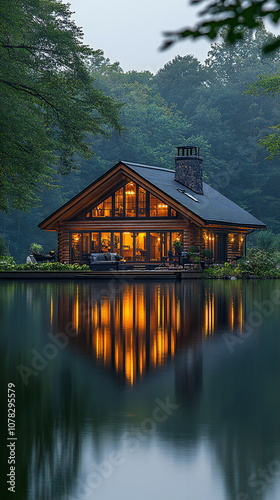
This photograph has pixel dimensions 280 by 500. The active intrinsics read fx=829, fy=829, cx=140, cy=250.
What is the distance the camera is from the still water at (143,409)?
5062 mm

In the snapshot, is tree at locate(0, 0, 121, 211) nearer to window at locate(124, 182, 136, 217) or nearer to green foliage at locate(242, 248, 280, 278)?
window at locate(124, 182, 136, 217)

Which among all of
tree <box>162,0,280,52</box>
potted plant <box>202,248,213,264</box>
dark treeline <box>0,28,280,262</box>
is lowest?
tree <box>162,0,280,52</box>

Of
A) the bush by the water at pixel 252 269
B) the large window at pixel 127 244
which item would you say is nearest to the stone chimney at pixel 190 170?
the large window at pixel 127 244

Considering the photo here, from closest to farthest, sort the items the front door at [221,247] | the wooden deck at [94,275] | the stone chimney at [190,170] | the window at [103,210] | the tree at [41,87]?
the tree at [41,87], the wooden deck at [94,275], the window at [103,210], the front door at [221,247], the stone chimney at [190,170]

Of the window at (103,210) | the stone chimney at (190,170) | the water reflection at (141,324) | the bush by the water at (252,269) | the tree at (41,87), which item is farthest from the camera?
the stone chimney at (190,170)

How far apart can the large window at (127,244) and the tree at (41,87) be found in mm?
8344

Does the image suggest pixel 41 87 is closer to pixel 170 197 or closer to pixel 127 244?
pixel 170 197

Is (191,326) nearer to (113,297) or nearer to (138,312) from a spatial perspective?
(138,312)

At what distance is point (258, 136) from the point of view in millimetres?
81625

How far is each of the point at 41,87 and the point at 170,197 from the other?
9.62 m

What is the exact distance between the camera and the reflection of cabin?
47344 millimetres

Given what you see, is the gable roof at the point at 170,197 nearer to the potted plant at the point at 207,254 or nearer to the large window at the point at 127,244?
the potted plant at the point at 207,254

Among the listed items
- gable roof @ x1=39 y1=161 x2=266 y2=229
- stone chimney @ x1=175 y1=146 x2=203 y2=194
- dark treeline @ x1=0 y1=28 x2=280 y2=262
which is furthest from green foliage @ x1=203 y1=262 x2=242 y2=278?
dark treeline @ x1=0 y1=28 x2=280 y2=262

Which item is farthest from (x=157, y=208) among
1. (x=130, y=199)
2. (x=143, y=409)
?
(x=143, y=409)
